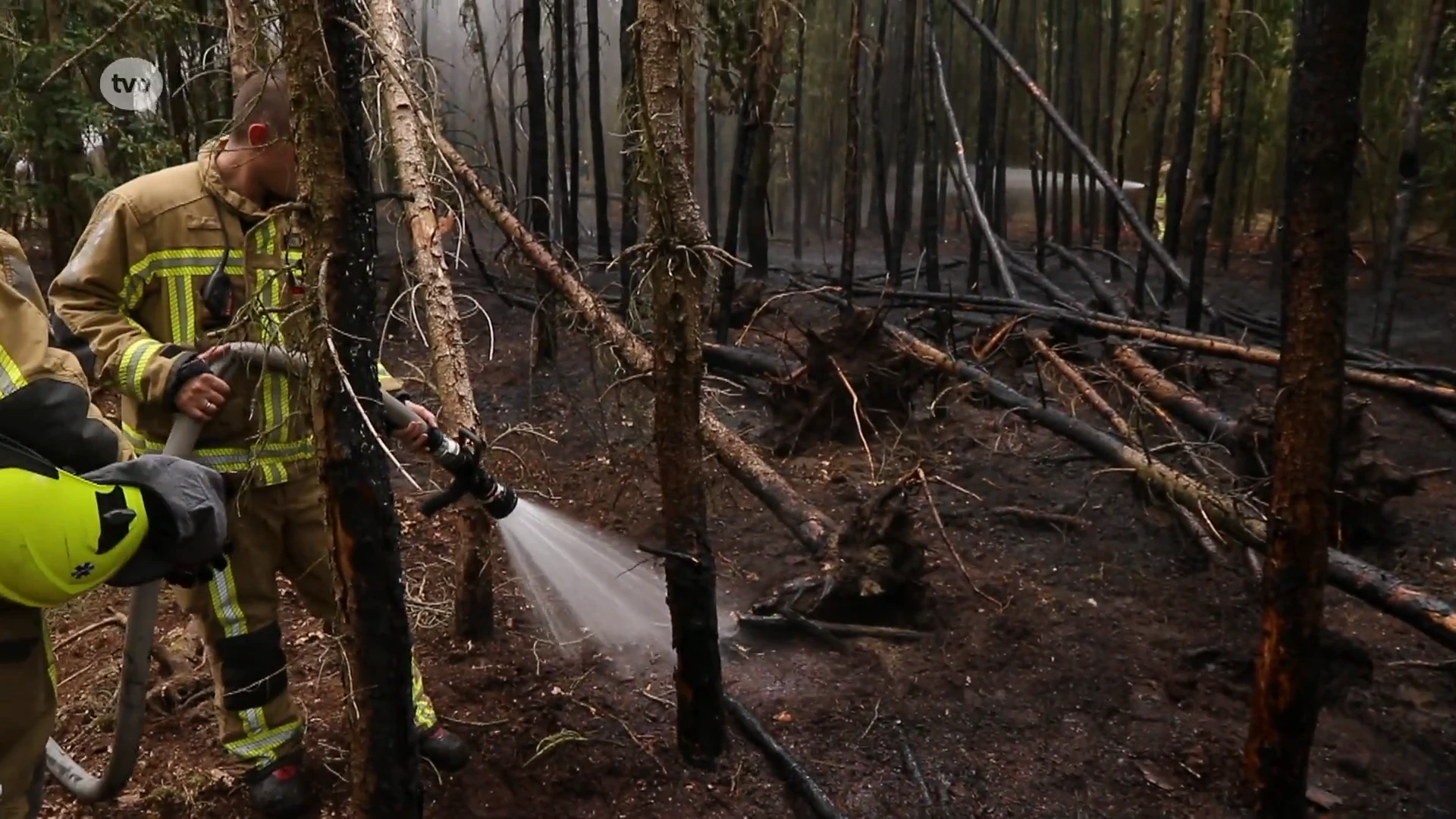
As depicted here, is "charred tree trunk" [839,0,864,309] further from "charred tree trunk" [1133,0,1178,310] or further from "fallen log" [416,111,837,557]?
"fallen log" [416,111,837,557]

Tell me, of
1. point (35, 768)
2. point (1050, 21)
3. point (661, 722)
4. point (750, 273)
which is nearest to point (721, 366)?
point (750, 273)

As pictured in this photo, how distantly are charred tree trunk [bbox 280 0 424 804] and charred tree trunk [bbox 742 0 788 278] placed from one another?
353 cm

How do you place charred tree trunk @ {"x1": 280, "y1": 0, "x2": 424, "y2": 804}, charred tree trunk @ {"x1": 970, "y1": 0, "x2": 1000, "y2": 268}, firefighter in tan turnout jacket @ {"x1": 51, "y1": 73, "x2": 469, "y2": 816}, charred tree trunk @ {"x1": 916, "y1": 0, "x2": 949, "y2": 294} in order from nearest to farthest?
1. charred tree trunk @ {"x1": 280, "y1": 0, "x2": 424, "y2": 804}
2. firefighter in tan turnout jacket @ {"x1": 51, "y1": 73, "x2": 469, "y2": 816}
3. charred tree trunk @ {"x1": 916, "y1": 0, "x2": 949, "y2": 294}
4. charred tree trunk @ {"x1": 970, "y1": 0, "x2": 1000, "y2": 268}

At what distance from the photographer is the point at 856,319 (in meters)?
5.80

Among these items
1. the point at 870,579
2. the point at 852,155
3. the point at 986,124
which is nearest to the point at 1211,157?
the point at 852,155

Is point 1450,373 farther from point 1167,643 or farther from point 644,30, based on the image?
point 644,30

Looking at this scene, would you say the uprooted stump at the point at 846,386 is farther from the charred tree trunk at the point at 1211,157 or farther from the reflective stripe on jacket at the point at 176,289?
the reflective stripe on jacket at the point at 176,289

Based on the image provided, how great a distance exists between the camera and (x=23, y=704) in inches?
78.5

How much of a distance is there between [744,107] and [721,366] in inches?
66.1

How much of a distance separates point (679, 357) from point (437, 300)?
1232 mm

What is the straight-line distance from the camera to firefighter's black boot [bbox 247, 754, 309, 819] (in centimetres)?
278

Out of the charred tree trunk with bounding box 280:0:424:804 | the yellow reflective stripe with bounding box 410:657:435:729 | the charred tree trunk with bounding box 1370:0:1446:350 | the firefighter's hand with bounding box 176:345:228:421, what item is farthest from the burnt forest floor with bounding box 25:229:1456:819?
the charred tree trunk with bounding box 1370:0:1446:350

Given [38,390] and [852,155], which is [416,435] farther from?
[852,155]

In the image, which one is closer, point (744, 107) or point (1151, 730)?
point (1151, 730)
